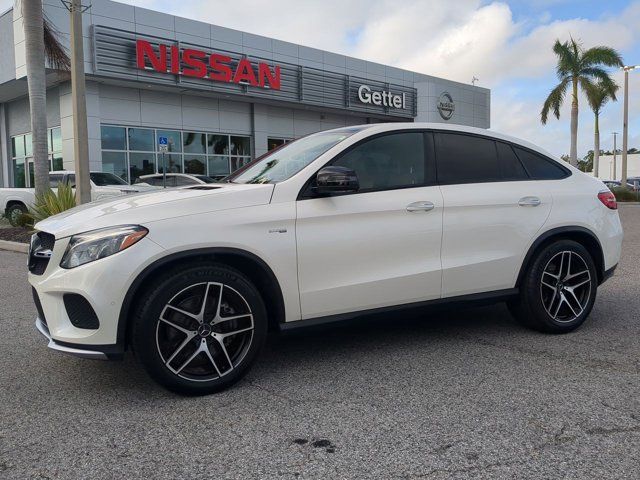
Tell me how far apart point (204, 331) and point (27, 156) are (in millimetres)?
23564

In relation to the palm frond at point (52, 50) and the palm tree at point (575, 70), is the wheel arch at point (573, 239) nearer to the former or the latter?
the palm frond at point (52, 50)

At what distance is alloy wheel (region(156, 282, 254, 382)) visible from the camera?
10.9 feet

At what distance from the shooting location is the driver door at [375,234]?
145 inches

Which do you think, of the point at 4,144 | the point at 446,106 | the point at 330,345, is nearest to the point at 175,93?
the point at 4,144

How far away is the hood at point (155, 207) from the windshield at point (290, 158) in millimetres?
316

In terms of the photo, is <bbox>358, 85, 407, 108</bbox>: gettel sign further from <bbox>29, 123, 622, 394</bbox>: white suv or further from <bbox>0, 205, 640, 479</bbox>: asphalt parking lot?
<bbox>0, 205, 640, 479</bbox>: asphalt parking lot

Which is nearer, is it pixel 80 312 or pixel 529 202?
pixel 80 312

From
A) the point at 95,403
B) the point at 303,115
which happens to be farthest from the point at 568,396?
the point at 303,115

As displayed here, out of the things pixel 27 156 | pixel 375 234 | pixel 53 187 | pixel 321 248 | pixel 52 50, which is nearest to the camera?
pixel 321 248

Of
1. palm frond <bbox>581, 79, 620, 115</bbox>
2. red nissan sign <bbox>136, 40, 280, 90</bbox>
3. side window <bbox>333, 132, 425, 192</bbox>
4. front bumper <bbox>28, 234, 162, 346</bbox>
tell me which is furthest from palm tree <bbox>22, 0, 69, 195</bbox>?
palm frond <bbox>581, 79, 620, 115</bbox>

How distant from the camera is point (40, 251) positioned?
3500mm

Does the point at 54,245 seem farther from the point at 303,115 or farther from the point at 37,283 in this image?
the point at 303,115

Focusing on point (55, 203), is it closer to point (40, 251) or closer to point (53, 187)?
point (53, 187)

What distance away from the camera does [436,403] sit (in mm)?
3277
